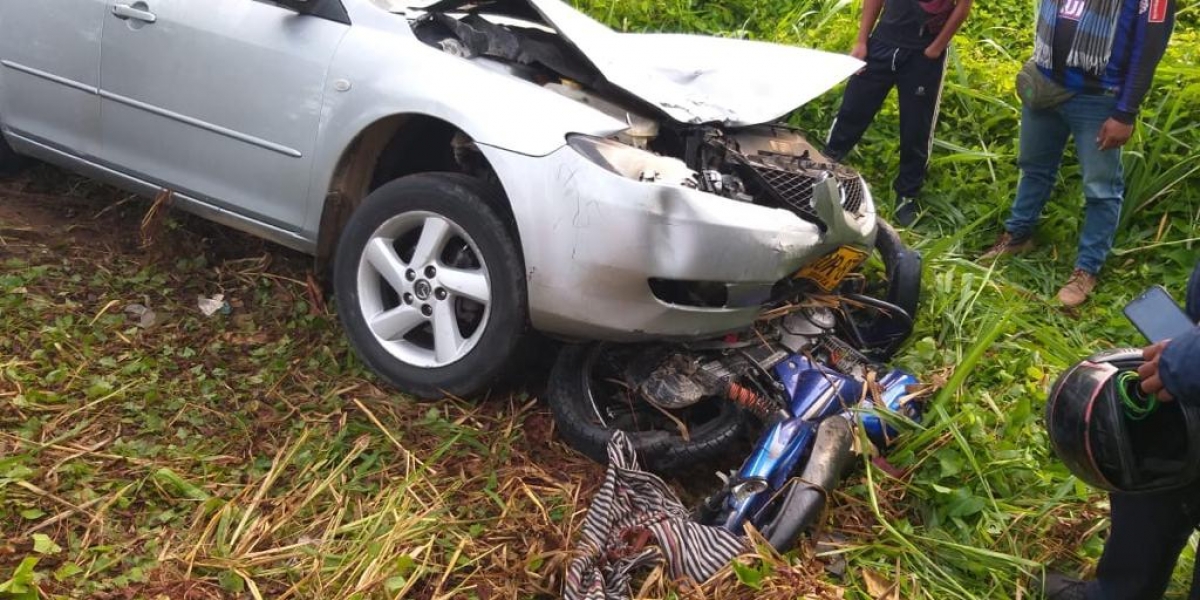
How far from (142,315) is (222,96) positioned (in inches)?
35.7

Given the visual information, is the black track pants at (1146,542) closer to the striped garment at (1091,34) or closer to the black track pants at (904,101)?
the striped garment at (1091,34)

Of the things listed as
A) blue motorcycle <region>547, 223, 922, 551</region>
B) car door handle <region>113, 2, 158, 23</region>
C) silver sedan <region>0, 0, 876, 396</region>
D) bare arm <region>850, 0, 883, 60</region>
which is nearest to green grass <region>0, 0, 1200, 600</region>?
blue motorcycle <region>547, 223, 922, 551</region>

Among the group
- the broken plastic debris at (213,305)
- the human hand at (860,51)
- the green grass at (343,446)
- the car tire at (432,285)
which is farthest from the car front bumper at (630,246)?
the human hand at (860,51)

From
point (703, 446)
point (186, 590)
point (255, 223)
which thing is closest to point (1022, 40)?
point (703, 446)

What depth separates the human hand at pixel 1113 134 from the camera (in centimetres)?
376

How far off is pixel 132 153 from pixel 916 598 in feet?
10.4

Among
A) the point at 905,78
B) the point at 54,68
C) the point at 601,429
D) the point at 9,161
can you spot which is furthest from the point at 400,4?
the point at 905,78

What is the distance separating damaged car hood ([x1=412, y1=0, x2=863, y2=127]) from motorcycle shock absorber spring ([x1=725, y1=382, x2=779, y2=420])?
2.76ft

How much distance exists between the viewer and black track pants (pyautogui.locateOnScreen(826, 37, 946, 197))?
4.57 m

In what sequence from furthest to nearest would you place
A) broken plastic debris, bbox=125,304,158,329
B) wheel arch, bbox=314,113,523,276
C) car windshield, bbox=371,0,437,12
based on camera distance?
broken plastic debris, bbox=125,304,158,329, car windshield, bbox=371,0,437,12, wheel arch, bbox=314,113,523,276

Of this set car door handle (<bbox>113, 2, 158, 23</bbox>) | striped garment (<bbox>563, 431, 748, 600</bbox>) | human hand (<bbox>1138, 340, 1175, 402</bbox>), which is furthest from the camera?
car door handle (<bbox>113, 2, 158, 23</bbox>)

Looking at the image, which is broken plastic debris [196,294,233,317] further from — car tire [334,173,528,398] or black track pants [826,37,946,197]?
black track pants [826,37,946,197]

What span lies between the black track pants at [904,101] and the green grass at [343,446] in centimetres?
45

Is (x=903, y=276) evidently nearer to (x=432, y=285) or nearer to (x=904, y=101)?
(x=904, y=101)
